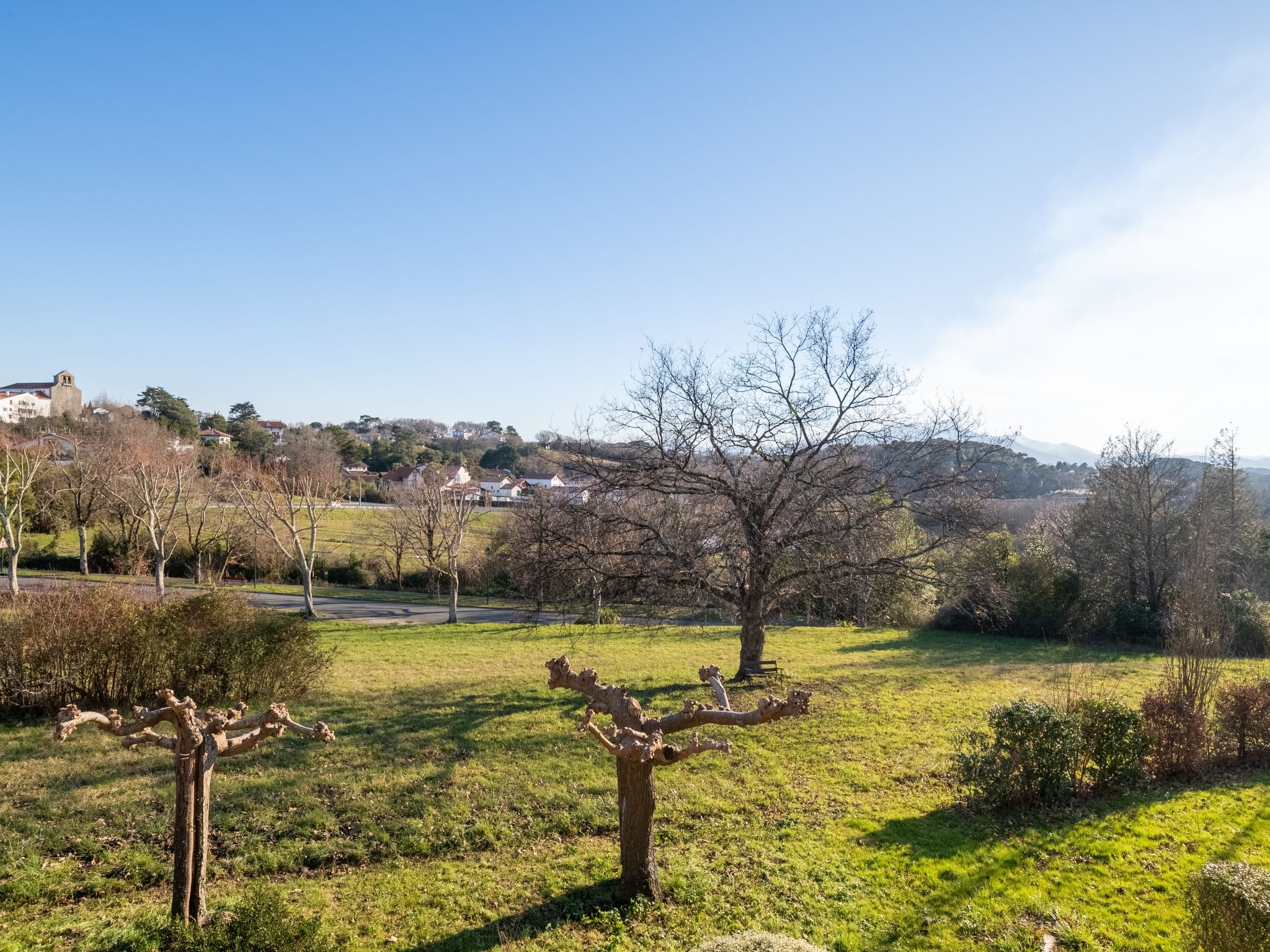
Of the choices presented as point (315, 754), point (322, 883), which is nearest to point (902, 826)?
point (322, 883)

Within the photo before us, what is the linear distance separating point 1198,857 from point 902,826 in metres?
2.94

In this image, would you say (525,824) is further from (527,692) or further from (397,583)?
(397,583)

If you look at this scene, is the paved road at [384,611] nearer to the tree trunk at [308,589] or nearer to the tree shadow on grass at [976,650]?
the tree trunk at [308,589]

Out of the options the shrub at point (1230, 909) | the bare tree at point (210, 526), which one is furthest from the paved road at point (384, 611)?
the shrub at point (1230, 909)

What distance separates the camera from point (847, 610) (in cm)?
1366

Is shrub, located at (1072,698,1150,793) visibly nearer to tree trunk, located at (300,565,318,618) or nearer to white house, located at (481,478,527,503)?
tree trunk, located at (300,565,318,618)

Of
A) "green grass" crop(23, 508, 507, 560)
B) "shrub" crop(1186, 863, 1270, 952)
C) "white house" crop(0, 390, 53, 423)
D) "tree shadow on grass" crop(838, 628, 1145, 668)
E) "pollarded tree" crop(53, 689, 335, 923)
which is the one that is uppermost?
"white house" crop(0, 390, 53, 423)

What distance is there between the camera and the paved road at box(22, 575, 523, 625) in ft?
83.6

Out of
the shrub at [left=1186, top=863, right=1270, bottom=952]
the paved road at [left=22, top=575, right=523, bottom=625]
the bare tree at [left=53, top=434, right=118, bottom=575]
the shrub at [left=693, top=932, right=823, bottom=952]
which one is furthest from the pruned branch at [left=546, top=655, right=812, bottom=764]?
the bare tree at [left=53, top=434, right=118, bottom=575]

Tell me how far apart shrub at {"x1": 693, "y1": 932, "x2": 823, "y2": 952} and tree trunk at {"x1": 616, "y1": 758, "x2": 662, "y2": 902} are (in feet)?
5.33

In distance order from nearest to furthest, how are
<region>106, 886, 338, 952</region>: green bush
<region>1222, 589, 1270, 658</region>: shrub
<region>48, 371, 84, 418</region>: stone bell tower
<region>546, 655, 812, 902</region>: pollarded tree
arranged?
<region>106, 886, 338, 952</region>: green bush < <region>546, 655, 812, 902</region>: pollarded tree < <region>1222, 589, 1270, 658</region>: shrub < <region>48, 371, 84, 418</region>: stone bell tower

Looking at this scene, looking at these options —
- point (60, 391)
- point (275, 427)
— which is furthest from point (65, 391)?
point (275, 427)

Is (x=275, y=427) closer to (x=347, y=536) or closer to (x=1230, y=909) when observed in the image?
(x=347, y=536)

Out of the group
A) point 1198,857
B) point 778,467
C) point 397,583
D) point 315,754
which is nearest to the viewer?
point 1198,857
